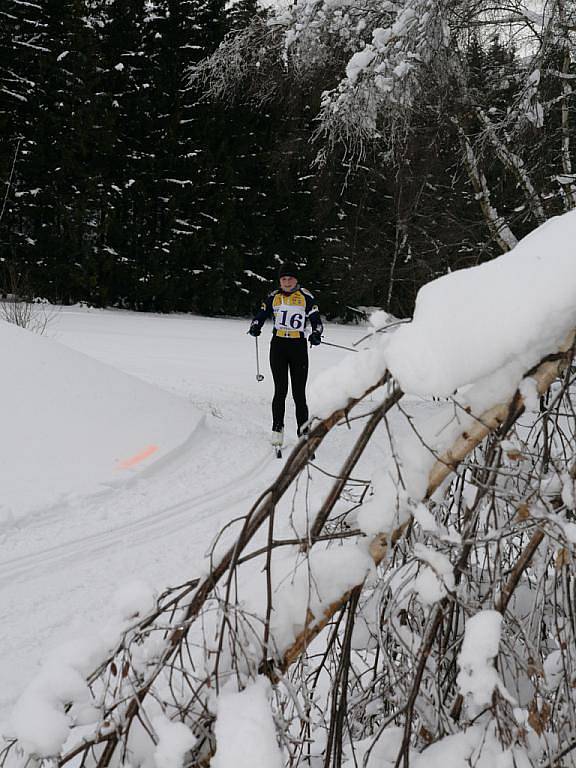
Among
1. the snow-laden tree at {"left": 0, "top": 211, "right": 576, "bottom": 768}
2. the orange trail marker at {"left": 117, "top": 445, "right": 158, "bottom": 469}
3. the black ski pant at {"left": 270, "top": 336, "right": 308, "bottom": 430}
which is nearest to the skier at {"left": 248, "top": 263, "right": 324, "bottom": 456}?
the black ski pant at {"left": 270, "top": 336, "right": 308, "bottom": 430}

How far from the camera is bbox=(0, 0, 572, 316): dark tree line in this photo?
1962 centimetres

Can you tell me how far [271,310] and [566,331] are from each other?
5.81m

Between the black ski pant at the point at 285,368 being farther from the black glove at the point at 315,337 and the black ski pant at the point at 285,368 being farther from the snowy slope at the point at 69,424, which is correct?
the snowy slope at the point at 69,424

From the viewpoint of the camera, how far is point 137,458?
588 centimetres

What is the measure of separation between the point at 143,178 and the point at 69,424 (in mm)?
16879

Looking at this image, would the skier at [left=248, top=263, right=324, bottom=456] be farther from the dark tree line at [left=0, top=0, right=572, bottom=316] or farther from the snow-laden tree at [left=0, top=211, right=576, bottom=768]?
the dark tree line at [left=0, top=0, right=572, bottom=316]

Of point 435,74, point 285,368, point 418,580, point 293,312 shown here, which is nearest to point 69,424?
point 285,368

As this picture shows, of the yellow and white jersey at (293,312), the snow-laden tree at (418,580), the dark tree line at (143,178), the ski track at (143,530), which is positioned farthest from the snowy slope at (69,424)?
the dark tree line at (143,178)

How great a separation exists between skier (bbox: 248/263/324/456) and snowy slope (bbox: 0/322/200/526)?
1.05 meters

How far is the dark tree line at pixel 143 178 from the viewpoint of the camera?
19.6 meters

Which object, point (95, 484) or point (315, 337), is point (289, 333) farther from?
point (95, 484)

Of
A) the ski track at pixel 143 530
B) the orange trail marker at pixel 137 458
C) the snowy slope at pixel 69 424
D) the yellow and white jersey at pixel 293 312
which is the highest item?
the yellow and white jersey at pixel 293 312

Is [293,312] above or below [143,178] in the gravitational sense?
below

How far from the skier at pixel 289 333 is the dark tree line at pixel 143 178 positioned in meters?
11.3
